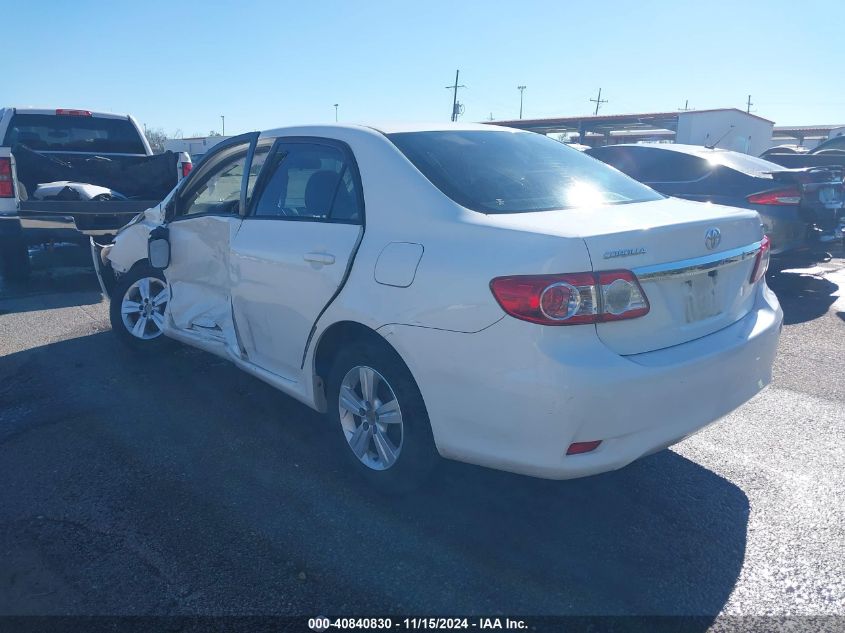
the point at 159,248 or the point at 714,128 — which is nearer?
the point at 159,248

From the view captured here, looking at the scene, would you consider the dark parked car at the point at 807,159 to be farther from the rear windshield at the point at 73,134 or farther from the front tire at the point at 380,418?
the front tire at the point at 380,418

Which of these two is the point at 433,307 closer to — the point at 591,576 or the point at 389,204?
the point at 389,204

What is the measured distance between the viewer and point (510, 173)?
11.8ft

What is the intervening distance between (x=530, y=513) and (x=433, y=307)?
116cm

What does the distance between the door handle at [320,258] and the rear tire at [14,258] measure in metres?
5.62

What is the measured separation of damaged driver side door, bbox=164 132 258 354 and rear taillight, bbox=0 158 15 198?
3.54m

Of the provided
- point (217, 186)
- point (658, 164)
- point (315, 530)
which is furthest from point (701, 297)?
point (658, 164)

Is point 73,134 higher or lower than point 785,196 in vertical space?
higher

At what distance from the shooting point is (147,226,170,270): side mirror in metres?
5.19

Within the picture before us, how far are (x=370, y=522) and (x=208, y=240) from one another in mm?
2405

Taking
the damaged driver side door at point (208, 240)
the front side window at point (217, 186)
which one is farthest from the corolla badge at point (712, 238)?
the front side window at point (217, 186)

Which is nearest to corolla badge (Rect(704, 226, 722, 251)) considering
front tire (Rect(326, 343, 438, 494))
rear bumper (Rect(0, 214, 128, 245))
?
front tire (Rect(326, 343, 438, 494))

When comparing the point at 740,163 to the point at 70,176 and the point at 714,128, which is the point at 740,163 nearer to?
the point at 70,176

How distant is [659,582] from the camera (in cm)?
283
